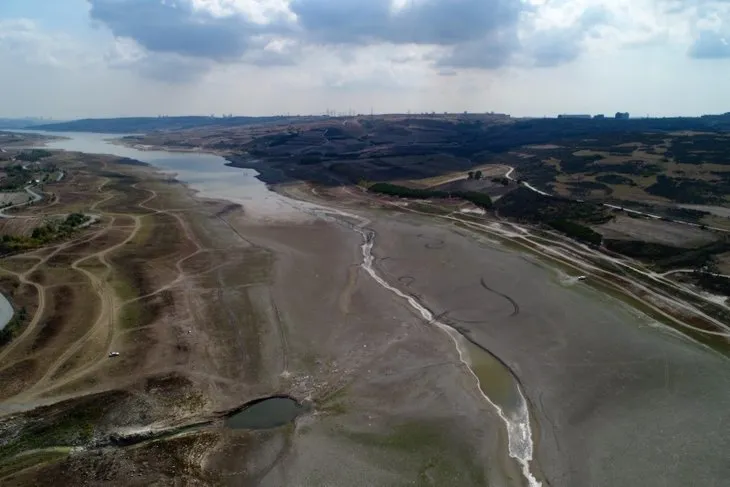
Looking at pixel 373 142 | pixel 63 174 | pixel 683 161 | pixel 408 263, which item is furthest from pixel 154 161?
pixel 683 161

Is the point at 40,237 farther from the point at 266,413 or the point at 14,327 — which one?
the point at 266,413

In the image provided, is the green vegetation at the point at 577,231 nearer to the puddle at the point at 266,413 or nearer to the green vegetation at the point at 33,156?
the puddle at the point at 266,413

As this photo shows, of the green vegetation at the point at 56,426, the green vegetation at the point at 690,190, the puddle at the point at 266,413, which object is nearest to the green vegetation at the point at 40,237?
the green vegetation at the point at 56,426

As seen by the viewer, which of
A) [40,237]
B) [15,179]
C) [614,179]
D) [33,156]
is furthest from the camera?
[33,156]

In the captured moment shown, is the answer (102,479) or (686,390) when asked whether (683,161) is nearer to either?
(686,390)

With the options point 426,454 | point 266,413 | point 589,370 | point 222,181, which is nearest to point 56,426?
point 266,413

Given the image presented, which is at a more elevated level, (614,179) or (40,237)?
(614,179)
